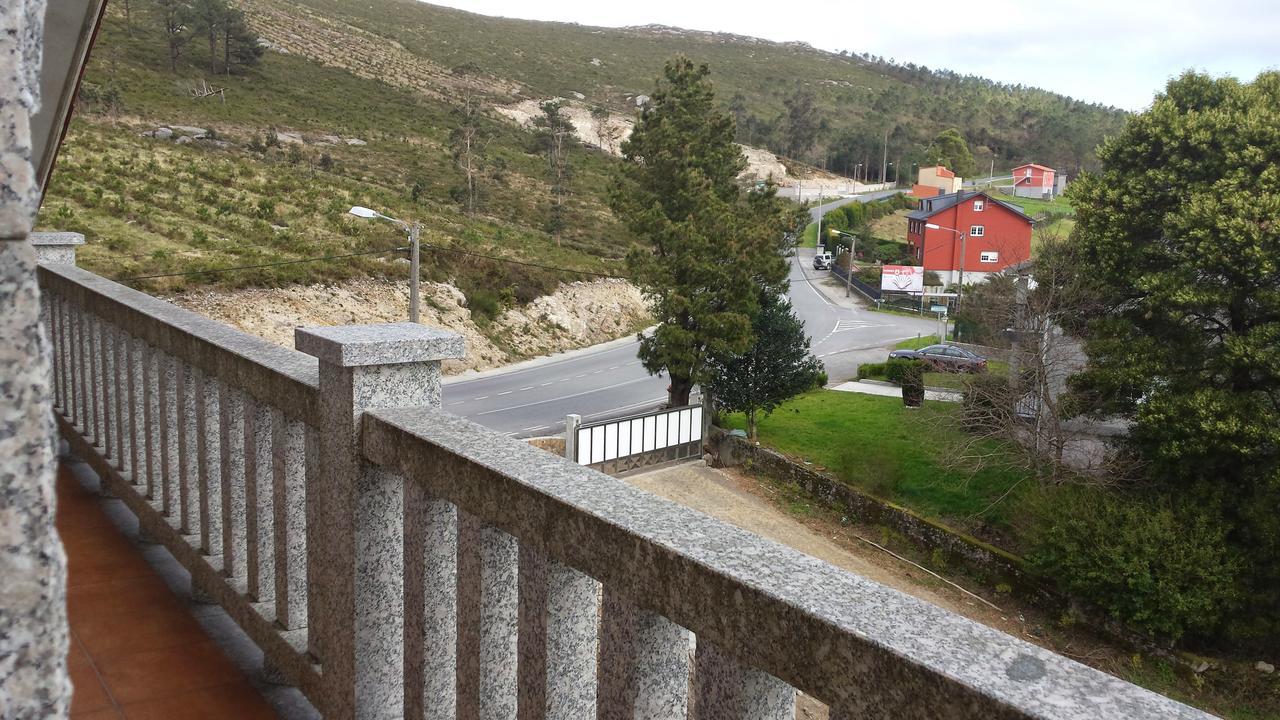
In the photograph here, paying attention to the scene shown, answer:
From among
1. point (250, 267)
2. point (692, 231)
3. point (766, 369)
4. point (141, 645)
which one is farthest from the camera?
point (250, 267)

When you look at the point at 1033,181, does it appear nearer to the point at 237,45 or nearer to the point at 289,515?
the point at 237,45

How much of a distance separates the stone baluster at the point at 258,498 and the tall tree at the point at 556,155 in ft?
151

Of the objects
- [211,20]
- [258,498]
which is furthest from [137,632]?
[211,20]

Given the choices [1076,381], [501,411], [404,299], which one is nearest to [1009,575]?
[1076,381]

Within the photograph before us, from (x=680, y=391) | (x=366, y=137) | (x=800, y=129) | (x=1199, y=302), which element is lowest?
(x=680, y=391)

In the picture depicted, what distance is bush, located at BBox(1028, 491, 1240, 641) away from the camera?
19.2 meters

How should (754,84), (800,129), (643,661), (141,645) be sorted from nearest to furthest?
1. (643,661)
2. (141,645)
3. (800,129)
4. (754,84)

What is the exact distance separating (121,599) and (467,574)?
7.10 ft

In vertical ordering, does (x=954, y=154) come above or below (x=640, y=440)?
above

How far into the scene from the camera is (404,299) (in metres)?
32.2

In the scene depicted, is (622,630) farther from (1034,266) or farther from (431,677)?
(1034,266)

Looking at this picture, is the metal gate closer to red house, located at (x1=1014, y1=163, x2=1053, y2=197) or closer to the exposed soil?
the exposed soil

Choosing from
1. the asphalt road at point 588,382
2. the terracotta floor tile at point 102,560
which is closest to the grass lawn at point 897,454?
the asphalt road at point 588,382

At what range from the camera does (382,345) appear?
2236 millimetres
